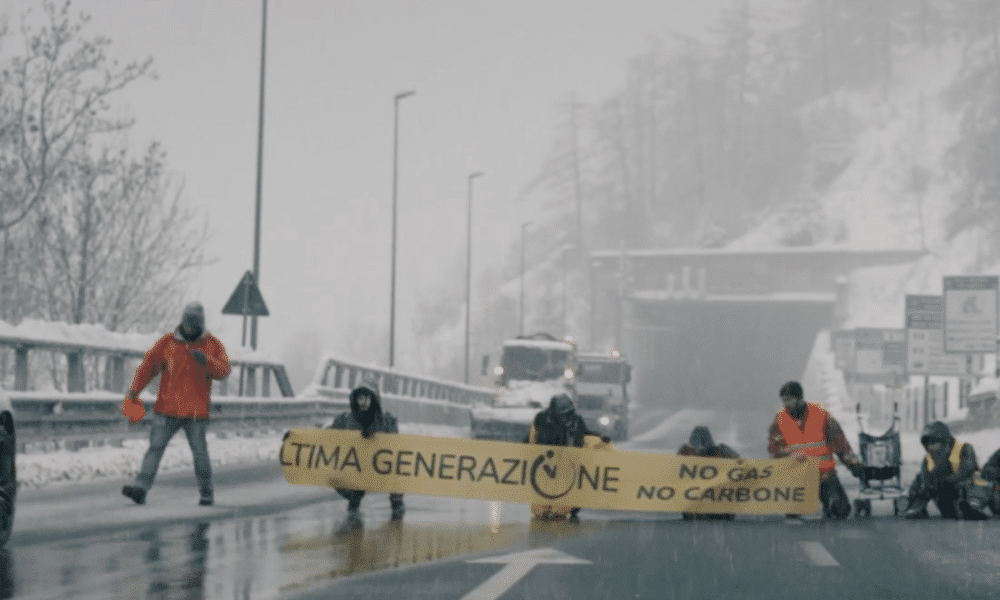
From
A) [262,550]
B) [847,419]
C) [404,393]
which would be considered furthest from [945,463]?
[847,419]

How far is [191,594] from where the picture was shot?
873cm

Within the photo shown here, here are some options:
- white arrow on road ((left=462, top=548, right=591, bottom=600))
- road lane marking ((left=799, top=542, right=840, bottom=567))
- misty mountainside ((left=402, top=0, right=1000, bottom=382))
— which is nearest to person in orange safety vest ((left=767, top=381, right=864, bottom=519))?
road lane marking ((left=799, top=542, right=840, bottom=567))

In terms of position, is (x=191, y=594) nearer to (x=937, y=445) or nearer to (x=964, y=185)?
(x=937, y=445)

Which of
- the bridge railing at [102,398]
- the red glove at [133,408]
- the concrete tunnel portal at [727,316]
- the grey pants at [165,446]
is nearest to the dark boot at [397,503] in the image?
the grey pants at [165,446]

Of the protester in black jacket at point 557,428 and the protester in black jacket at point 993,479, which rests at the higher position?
the protester in black jacket at point 557,428

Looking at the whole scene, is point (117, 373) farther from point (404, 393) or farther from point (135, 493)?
point (404, 393)

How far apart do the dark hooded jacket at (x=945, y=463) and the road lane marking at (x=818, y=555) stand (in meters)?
3.62

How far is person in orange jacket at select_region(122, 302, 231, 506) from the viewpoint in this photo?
567 inches

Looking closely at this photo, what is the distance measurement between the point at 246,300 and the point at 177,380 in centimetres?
1208

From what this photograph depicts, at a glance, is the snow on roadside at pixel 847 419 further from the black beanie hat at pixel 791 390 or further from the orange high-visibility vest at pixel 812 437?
the black beanie hat at pixel 791 390

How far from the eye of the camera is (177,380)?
14477mm

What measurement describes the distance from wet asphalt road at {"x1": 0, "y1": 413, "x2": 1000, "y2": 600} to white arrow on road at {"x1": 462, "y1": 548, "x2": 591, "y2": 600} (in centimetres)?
2

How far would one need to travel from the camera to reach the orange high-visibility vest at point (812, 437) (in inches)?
613

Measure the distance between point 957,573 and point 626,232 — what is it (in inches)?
5058
